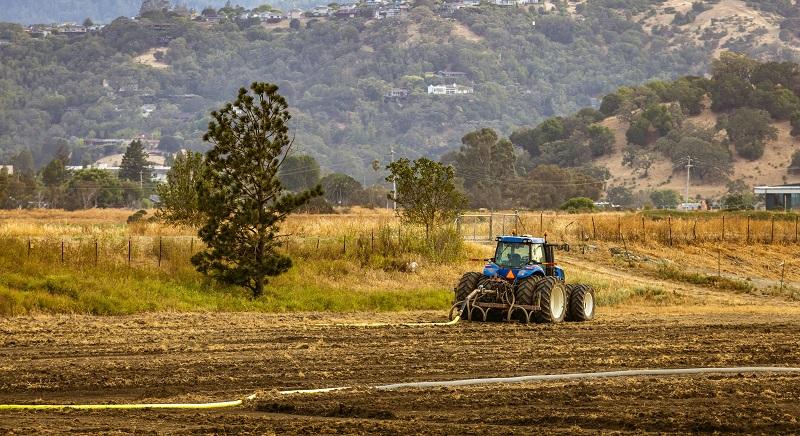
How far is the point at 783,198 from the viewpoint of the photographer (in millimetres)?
101875

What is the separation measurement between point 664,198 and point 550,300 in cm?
12009

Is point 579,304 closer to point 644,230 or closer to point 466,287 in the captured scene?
point 466,287

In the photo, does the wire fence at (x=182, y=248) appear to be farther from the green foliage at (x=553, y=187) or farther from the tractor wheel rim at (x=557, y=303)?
the green foliage at (x=553, y=187)

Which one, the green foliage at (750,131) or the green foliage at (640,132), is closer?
the green foliage at (750,131)

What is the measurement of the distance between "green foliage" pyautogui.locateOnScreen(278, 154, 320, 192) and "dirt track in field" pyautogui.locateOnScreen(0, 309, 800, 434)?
4906 inches

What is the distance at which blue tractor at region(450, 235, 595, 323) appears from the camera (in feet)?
99.5

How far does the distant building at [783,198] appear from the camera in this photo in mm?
100375

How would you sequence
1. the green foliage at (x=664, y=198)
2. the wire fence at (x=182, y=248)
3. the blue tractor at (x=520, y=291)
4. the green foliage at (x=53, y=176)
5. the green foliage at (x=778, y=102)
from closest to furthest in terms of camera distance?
1. the blue tractor at (x=520, y=291)
2. the wire fence at (x=182, y=248)
3. the green foliage at (x=53, y=176)
4. the green foliage at (x=664, y=198)
5. the green foliage at (x=778, y=102)

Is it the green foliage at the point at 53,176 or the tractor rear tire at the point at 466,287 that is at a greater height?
the green foliage at the point at 53,176

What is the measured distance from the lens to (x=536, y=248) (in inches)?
1246

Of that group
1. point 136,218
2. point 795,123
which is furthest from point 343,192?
point 136,218

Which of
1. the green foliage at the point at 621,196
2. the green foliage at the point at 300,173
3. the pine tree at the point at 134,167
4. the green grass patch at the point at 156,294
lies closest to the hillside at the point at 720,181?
the green foliage at the point at 621,196

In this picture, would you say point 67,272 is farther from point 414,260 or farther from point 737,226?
point 737,226

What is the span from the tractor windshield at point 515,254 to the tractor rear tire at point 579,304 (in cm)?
135
